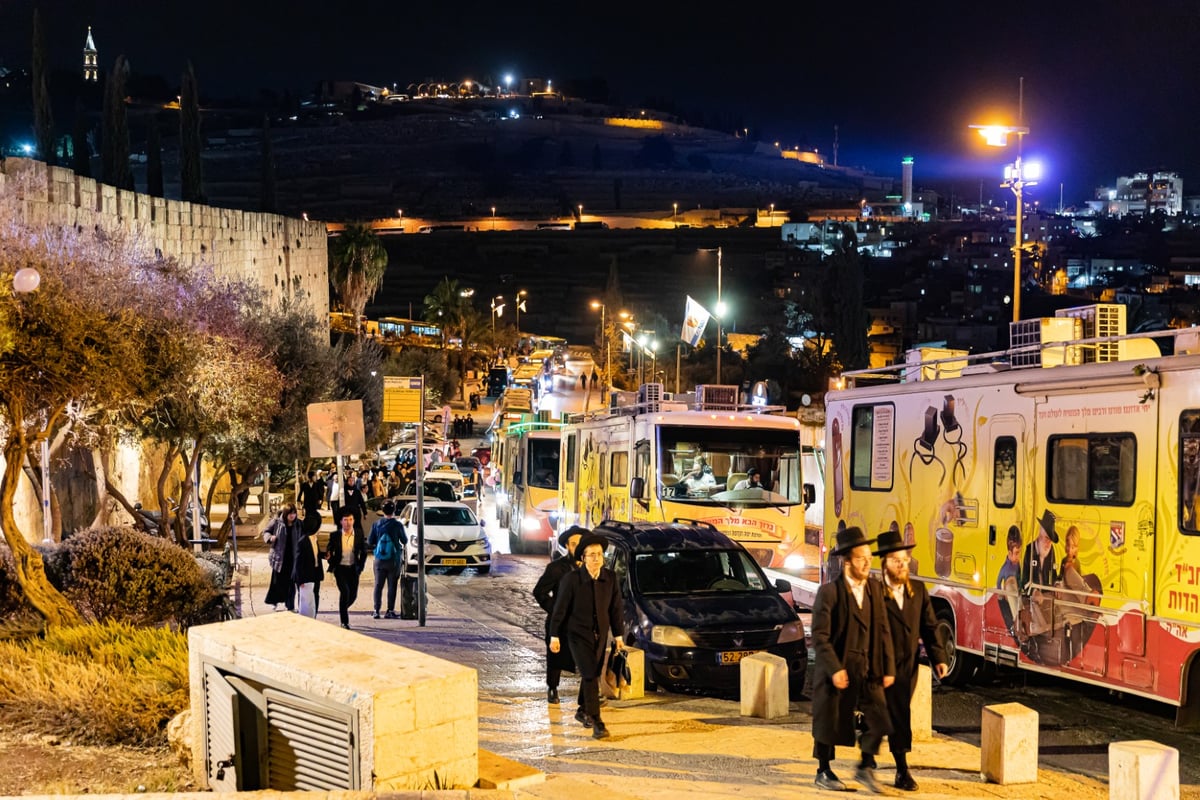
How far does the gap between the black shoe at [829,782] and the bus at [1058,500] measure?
3.02 metres

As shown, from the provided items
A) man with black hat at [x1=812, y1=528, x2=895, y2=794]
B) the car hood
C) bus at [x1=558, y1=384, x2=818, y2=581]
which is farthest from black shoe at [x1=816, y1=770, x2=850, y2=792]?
bus at [x1=558, y1=384, x2=818, y2=581]

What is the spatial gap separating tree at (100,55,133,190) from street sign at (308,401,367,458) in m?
20.8

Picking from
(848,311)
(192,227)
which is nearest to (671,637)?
(192,227)

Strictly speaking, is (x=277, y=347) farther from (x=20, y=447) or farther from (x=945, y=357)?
(x=945, y=357)

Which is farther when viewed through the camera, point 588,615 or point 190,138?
point 190,138

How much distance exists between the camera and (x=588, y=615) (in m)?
10.6

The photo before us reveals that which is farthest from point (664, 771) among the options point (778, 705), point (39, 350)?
point (39, 350)

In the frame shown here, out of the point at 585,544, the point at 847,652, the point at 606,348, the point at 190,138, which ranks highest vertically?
the point at 190,138

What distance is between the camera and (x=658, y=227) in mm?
180875

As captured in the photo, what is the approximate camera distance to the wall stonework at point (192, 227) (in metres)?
25.4

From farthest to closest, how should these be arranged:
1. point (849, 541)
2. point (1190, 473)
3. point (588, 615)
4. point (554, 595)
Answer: point (554, 595)
point (588, 615)
point (1190, 473)
point (849, 541)

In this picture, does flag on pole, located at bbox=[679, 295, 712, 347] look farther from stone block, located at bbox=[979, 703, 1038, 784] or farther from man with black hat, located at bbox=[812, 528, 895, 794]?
man with black hat, located at bbox=[812, 528, 895, 794]

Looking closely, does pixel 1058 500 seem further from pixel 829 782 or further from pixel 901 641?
pixel 829 782

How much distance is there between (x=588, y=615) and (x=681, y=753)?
51.6 inches
